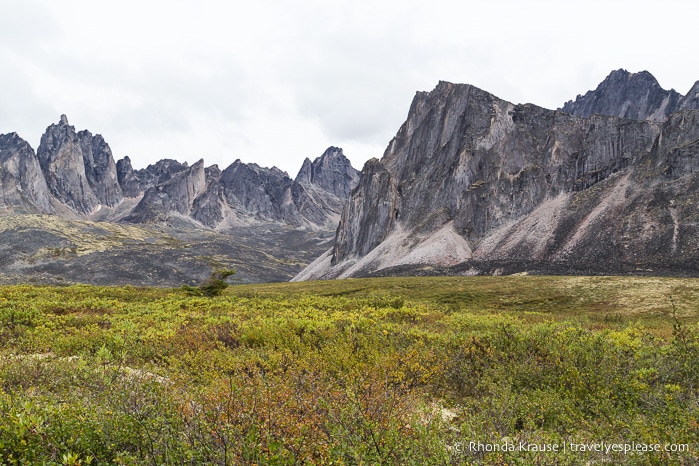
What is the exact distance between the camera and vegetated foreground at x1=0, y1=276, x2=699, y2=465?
5.03 m

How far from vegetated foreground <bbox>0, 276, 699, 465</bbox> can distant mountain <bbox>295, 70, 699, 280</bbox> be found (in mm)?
68333

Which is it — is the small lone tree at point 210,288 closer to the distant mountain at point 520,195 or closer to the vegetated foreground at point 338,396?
the vegetated foreground at point 338,396

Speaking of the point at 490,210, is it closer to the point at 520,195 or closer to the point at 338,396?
the point at 520,195

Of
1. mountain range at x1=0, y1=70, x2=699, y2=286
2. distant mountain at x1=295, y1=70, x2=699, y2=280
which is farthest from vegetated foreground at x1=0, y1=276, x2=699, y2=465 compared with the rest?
mountain range at x1=0, y1=70, x2=699, y2=286

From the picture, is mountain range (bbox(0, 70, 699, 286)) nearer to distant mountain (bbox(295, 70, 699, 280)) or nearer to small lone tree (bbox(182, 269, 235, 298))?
distant mountain (bbox(295, 70, 699, 280))

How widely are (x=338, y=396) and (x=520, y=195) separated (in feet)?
381

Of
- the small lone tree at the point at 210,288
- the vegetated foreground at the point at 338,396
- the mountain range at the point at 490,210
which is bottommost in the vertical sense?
the small lone tree at the point at 210,288

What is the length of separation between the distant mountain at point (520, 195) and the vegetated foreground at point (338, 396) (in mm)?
68333

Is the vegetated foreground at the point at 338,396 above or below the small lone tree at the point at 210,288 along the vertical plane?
above

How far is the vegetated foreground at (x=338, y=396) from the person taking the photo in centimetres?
503

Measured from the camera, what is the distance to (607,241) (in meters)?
77.2

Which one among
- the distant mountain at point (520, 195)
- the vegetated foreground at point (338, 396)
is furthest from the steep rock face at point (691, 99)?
the vegetated foreground at point (338, 396)

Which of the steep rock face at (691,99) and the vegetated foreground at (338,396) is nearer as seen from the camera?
the vegetated foreground at (338,396)

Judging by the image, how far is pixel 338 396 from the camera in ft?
22.7
